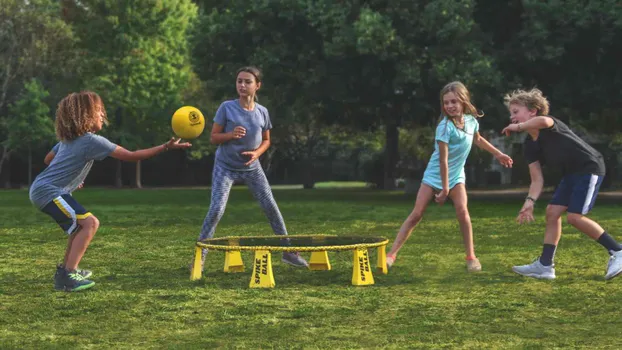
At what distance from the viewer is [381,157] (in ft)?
157

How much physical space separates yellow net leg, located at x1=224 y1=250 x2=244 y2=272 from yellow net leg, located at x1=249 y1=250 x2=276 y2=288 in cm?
126

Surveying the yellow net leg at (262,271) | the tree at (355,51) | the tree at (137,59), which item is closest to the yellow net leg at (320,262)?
the yellow net leg at (262,271)

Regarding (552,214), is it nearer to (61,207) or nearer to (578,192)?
(578,192)

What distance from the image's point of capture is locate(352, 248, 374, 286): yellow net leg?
8.70 m

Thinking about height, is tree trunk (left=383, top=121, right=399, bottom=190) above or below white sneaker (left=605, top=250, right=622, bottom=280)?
above

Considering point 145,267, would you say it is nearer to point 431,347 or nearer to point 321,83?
point 431,347

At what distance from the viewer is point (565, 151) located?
9.01 m

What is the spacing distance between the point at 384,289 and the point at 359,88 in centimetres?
1938

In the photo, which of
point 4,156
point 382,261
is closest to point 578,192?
point 382,261

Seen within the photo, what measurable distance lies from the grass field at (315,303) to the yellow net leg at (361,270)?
170mm

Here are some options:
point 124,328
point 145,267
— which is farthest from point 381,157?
point 124,328

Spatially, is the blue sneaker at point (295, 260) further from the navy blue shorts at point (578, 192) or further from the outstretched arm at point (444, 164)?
the navy blue shorts at point (578, 192)

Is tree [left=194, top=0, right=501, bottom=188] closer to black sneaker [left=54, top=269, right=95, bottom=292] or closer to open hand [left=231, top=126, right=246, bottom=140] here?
open hand [left=231, top=126, right=246, bottom=140]

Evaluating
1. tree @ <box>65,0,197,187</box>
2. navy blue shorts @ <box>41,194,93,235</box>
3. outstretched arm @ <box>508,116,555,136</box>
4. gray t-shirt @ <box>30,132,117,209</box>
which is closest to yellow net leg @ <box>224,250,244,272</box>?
navy blue shorts @ <box>41,194,93,235</box>
